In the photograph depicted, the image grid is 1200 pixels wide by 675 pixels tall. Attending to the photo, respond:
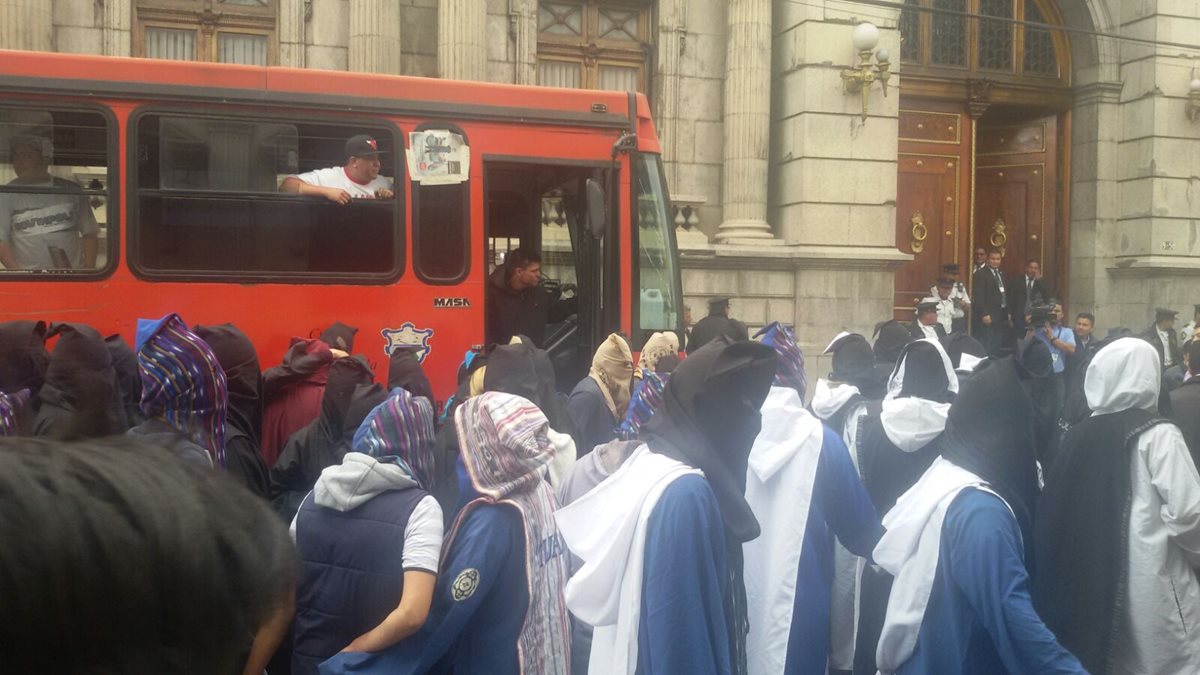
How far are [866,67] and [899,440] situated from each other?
39.0 feet

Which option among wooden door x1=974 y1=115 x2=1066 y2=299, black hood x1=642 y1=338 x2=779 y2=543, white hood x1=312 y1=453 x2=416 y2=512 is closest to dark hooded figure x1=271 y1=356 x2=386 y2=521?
white hood x1=312 y1=453 x2=416 y2=512

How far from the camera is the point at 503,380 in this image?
4.69 m

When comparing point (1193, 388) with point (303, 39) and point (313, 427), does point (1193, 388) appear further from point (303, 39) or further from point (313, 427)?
point (303, 39)

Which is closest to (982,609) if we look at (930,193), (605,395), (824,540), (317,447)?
(824,540)

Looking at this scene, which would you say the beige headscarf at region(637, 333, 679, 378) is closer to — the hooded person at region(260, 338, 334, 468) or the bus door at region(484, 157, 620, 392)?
the bus door at region(484, 157, 620, 392)

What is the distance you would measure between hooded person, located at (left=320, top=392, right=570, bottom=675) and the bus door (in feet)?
15.9

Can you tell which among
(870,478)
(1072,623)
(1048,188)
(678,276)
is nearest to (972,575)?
(1072,623)

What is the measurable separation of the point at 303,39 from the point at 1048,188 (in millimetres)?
12897

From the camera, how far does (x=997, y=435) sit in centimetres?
377

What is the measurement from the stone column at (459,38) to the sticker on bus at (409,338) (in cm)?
687

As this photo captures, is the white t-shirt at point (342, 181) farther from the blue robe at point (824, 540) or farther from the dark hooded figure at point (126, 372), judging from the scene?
the blue robe at point (824, 540)

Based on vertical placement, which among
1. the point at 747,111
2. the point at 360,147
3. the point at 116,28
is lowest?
the point at 360,147

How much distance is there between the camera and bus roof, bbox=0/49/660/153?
7.30 metres

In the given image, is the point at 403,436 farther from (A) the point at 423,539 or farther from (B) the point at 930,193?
(B) the point at 930,193
